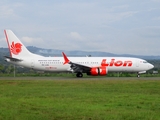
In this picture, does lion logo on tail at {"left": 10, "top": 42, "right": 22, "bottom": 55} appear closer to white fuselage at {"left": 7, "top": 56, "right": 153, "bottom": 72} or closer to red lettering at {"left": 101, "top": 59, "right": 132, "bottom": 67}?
white fuselage at {"left": 7, "top": 56, "right": 153, "bottom": 72}

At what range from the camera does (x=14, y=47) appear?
42375 millimetres

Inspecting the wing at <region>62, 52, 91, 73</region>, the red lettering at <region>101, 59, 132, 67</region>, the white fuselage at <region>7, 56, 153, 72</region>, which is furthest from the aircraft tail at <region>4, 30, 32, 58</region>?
the red lettering at <region>101, 59, 132, 67</region>

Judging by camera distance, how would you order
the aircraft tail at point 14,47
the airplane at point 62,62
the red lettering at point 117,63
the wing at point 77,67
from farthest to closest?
the aircraft tail at point 14,47 < the airplane at point 62,62 < the red lettering at point 117,63 < the wing at point 77,67

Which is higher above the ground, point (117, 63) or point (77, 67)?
point (117, 63)

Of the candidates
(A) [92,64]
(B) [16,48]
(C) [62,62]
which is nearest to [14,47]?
(B) [16,48]

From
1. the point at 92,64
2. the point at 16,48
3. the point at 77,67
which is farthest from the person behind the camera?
the point at 92,64

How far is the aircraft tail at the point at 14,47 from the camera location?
42312 millimetres

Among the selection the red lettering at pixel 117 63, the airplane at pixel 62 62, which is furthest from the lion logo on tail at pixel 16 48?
the red lettering at pixel 117 63

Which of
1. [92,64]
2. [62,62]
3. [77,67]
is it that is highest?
[62,62]

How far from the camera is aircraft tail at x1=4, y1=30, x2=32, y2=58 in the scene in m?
42.3

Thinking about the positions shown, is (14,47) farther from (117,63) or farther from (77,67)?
(117,63)

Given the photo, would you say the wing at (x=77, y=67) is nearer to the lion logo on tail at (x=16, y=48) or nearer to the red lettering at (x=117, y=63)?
the red lettering at (x=117, y=63)

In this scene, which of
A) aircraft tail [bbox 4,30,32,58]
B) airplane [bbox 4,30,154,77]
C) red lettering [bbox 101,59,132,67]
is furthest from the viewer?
aircraft tail [bbox 4,30,32,58]

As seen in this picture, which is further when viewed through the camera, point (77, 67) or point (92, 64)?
point (92, 64)
